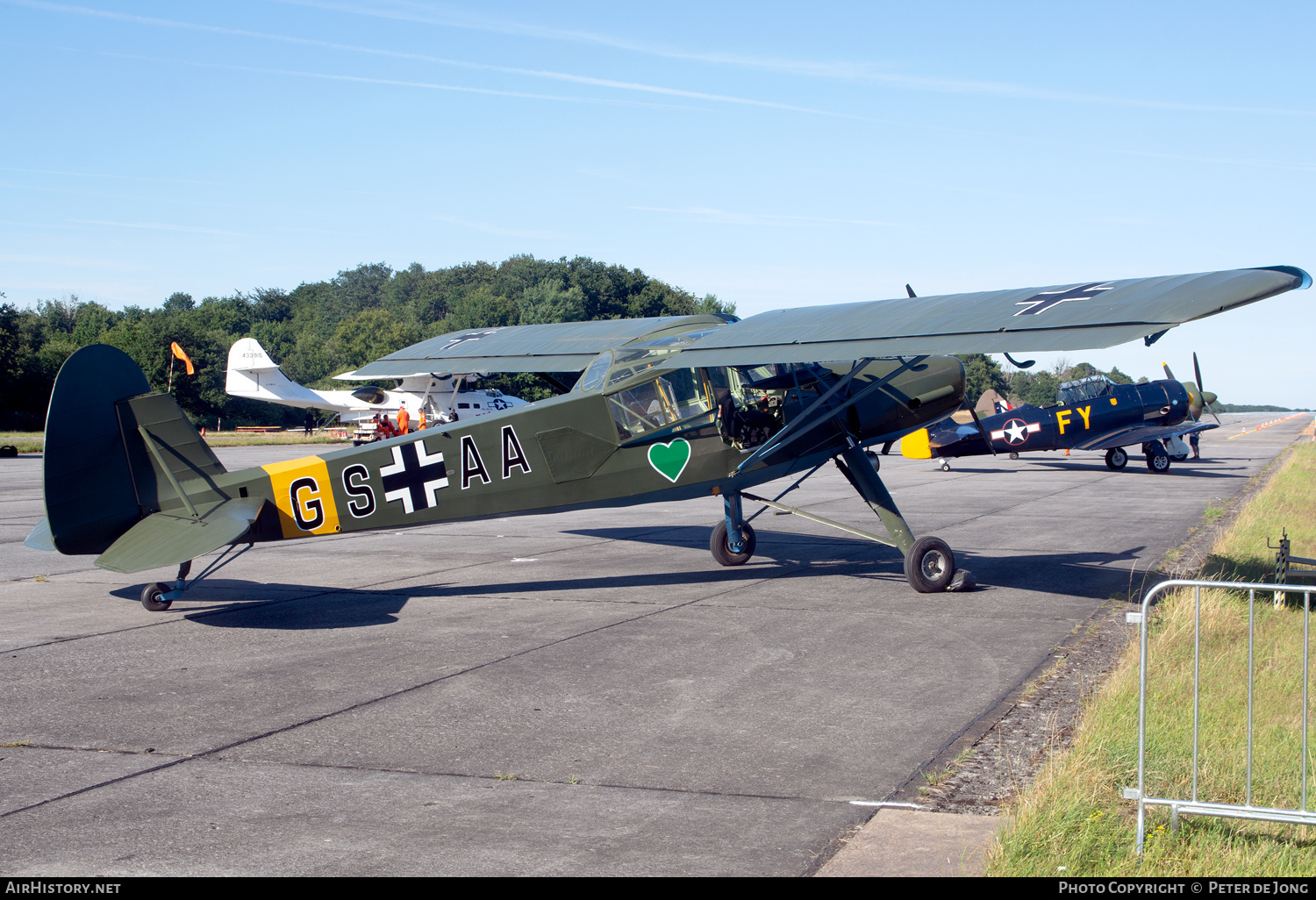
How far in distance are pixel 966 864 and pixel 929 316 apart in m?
5.95

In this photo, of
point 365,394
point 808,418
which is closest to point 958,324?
point 808,418

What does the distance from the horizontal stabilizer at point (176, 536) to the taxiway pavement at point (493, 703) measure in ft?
2.29

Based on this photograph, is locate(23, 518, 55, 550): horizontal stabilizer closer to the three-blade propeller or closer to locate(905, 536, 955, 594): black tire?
locate(905, 536, 955, 594): black tire

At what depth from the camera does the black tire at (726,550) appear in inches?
483

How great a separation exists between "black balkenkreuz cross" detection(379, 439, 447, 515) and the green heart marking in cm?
215

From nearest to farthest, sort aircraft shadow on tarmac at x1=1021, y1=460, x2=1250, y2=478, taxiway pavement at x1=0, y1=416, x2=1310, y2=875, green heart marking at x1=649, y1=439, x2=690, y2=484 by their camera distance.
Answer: taxiway pavement at x1=0, y1=416, x2=1310, y2=875 < green heart marking at x1=649, y1=439, x2=690, y2=484 < aircraft shadow on tarmac at x1=1021, y1=460, x2=1250, y2=478

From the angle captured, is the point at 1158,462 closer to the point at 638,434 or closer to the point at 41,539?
the point at 638,434

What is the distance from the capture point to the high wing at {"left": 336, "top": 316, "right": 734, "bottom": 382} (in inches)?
504

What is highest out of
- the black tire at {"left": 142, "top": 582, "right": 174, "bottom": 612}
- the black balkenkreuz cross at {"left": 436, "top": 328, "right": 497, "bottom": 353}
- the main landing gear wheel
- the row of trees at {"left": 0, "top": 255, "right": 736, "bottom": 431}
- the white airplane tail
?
the row of trees at {"left": 0, "top": 255, "right": 736, "bottom": 431}

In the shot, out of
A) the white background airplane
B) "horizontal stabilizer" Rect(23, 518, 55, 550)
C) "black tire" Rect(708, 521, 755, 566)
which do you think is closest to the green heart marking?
"black tire" Rect(708, 521, 755, 566)

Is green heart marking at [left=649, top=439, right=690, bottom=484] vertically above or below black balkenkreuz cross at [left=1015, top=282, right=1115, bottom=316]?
below

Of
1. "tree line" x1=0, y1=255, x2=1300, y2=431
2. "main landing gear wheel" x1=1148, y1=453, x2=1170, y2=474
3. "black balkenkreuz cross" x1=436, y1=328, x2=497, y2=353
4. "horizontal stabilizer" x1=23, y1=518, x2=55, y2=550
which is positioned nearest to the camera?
"horizontal stabilizer" x1=23, y1=518, x2=55, y2=550

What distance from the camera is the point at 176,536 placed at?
826cm

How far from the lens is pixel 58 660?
293 inches
